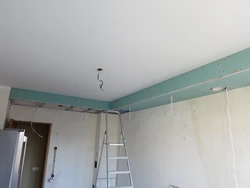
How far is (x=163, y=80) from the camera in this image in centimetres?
287

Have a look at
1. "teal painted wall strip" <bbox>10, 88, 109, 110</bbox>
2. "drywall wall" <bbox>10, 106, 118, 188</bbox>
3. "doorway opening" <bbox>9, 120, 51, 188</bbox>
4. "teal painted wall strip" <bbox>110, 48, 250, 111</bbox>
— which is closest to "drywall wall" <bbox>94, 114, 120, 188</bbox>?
"drywall wall" <bbox>10, 106, 118, 188</bbox>

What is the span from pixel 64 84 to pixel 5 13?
→ 1.83 meters

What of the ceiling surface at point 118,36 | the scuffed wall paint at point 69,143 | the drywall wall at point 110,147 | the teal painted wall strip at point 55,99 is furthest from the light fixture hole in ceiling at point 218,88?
the scuffed wall paint at point 69,143

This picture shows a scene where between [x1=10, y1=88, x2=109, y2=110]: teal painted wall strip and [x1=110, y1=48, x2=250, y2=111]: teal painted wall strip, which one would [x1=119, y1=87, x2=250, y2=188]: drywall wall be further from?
[x1=10, y1=88, x2=109, y2=110]: teal painted wall strip

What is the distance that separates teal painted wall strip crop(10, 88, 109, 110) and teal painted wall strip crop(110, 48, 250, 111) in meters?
1.32

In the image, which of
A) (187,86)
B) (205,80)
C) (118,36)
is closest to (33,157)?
(187,86)

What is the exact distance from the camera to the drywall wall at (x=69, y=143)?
4299 millimetres

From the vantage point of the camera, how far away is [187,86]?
96.6 inches

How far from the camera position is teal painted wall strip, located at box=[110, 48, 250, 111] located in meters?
1.93

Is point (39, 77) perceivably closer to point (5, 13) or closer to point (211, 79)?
point (5, 13)

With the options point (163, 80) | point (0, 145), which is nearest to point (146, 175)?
point (163, 80)

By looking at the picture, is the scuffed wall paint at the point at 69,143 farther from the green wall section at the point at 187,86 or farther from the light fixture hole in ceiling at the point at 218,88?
the light fixture hole in ceiling at the point at 218,88

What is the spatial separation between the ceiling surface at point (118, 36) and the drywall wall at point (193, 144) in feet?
2.25

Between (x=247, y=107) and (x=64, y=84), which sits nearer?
(x=247, y=107)
